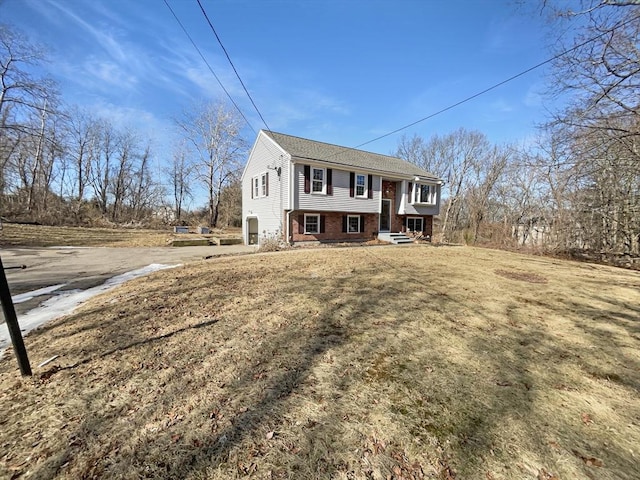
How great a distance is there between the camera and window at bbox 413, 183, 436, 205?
1791cm

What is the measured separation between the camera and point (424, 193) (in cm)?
1861

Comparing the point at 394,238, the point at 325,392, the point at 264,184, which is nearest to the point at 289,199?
the point at 264,184

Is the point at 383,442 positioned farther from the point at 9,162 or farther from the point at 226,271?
the point at 9,162

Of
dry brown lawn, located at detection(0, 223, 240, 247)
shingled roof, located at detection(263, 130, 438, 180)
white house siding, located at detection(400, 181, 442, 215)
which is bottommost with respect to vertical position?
dry brown lawn, located at detection(0, 223, 240, 247)

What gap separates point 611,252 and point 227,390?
1764cm

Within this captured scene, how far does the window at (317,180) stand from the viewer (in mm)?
13844

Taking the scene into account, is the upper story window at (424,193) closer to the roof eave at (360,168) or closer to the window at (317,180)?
the roof eave at (360,168)

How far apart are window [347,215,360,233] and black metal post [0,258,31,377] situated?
1435 cm

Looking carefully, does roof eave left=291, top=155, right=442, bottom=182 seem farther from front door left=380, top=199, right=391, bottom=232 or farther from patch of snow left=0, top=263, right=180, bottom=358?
patch of snow left=0, top=263, right=180, bottom=358

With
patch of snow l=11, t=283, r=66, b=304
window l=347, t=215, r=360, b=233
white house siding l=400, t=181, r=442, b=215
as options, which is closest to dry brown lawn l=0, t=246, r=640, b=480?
patch of snow l=11, t=283, r=66, b=304

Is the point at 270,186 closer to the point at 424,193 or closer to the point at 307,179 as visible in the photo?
the point at 307,179

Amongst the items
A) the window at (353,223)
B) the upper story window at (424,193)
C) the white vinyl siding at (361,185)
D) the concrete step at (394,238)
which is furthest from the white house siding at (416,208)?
the window at (353,223)

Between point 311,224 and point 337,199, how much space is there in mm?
2105

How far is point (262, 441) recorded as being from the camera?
1.75 m
